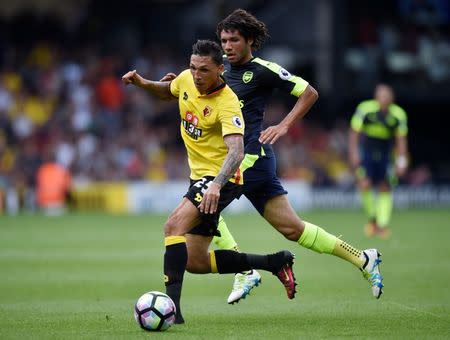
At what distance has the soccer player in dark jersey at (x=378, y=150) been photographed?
1877 cm

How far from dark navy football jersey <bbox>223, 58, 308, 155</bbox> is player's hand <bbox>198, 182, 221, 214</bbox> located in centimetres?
132

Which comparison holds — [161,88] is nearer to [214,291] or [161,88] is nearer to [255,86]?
[255,86]

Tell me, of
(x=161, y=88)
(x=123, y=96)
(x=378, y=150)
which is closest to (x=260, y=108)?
(x=161, y=88)

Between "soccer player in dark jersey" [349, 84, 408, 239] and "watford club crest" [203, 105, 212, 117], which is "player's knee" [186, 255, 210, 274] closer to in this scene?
"watford club crest" [203, 105, 212, 117]

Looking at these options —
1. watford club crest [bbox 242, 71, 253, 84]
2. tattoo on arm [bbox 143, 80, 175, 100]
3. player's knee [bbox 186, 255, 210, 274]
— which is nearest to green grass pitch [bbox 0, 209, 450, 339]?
player's knee [bbox 186, 255, 210, 274]

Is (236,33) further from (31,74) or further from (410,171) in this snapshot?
(410,171)

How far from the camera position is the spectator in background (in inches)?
1048

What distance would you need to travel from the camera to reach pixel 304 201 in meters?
28.3

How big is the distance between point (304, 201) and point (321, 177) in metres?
1.75

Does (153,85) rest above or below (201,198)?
above

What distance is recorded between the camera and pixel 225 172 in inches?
336

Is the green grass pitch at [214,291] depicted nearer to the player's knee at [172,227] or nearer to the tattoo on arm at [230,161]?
the player's knee at [172,227]

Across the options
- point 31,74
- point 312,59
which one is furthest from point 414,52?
point 31,74

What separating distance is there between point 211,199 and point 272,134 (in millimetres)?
1265
